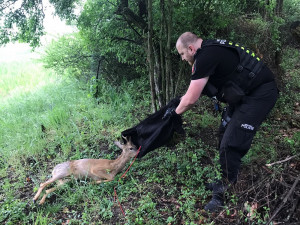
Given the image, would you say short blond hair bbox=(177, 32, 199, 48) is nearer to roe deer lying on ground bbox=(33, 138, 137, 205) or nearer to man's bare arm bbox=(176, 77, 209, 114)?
man's bare arm bbox=(176, 77, 209, 114)

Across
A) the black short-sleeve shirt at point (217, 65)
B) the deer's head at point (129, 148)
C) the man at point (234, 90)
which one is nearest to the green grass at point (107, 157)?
the man at point (234, 90)

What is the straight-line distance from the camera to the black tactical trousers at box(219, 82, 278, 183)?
300 cm

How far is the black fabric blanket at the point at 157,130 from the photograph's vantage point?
349 cm

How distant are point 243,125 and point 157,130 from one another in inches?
46.9

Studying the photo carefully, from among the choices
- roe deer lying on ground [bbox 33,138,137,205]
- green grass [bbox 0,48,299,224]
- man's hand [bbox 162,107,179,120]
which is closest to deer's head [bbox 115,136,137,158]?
roe deer lying on ground [bbox 33,138,137,205]

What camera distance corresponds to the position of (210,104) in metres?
5.98

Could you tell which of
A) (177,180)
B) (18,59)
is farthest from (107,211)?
(18,59)

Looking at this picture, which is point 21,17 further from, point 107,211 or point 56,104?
point 107,211

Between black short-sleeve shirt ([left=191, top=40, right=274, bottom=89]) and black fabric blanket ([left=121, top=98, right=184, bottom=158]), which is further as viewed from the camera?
black fabric blanket ([left=121, top=98, right=184, bottom=158])

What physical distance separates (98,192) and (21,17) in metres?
3.60

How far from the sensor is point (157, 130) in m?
3.54

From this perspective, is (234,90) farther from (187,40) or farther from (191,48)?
(187,40)

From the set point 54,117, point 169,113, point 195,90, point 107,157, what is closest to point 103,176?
point 107,157

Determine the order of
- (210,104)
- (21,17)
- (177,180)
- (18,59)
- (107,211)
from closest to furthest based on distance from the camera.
Result: (107,211)
(177,180)
(21,17)
(210,104)
(18,59)
